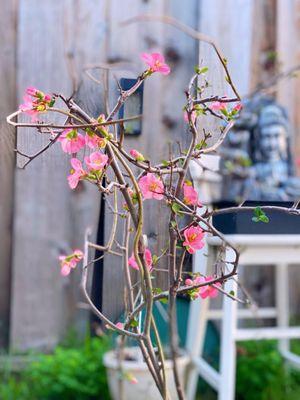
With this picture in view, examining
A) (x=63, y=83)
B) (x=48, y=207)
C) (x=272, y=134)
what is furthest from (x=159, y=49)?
(x=48, y=207)

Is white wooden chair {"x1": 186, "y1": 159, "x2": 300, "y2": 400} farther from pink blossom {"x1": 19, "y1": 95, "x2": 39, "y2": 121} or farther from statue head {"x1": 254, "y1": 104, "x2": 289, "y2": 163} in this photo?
pink blossom {"x1": 19, "y1": 95, "x2": 39, "y2": 121}

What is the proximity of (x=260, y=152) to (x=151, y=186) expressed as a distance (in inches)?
52.6

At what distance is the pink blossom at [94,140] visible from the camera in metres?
1.04

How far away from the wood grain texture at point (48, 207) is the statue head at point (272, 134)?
59cm

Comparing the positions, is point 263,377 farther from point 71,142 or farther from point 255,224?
point 71,142

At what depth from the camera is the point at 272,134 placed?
2.33 meters

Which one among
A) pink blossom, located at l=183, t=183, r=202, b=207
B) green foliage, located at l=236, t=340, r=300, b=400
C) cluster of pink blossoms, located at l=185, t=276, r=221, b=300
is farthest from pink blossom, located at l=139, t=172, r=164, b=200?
green foliage, located at l=236, t=340, r=300, b=400

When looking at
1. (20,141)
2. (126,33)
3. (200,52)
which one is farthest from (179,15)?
(20,141)

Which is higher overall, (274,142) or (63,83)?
(63,83)

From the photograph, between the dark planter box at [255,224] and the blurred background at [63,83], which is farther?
the blurred background at [63,83]

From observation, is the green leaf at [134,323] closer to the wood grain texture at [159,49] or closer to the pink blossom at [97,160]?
the pink blossom at [97,160]

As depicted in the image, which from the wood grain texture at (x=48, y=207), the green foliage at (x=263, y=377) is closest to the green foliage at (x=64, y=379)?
the wood grain texture at (x=48, y=207)

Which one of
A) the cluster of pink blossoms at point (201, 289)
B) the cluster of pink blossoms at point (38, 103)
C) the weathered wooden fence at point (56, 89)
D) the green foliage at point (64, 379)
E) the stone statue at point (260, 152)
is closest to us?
the cluster of pink blossoms at point (38, 103)

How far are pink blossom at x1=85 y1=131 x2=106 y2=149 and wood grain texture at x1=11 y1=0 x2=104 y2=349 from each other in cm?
135
